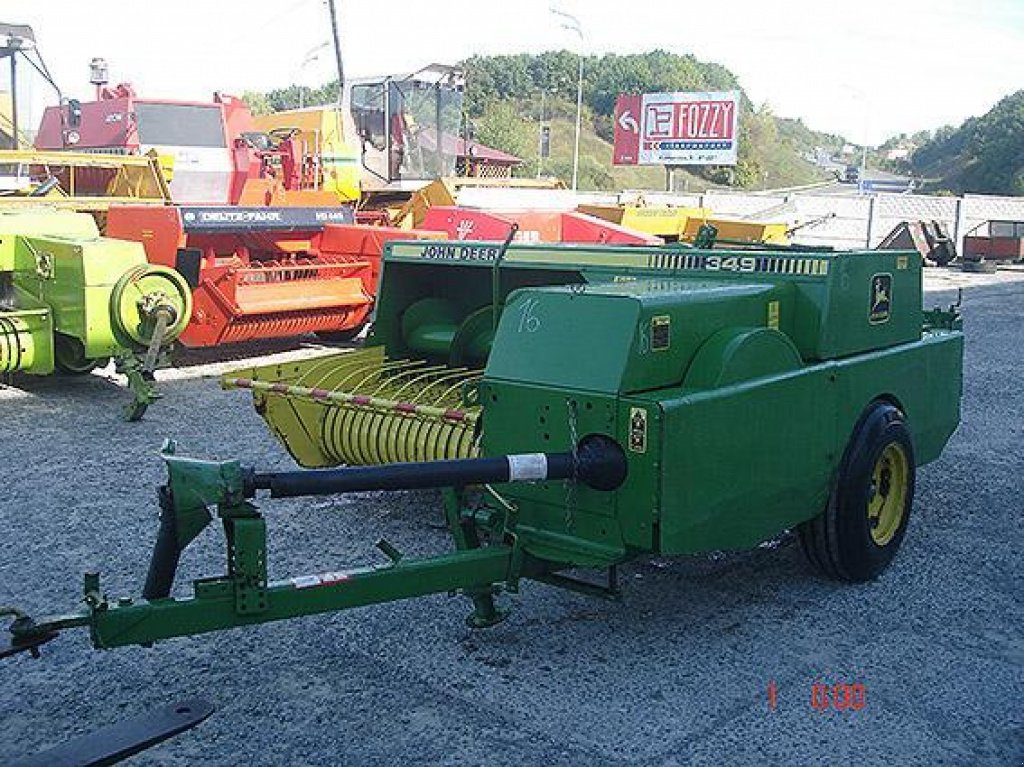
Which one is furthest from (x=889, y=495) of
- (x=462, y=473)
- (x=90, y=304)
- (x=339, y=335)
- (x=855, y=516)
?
(x=339, y=335)

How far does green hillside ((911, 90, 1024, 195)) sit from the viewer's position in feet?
186

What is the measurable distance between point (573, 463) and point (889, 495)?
187 cm

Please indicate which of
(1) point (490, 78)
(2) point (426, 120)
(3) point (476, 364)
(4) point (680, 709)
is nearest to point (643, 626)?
(4) point (680, 709)

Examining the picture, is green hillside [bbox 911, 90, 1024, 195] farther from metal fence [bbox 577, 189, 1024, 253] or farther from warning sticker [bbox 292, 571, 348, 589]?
warning sticker [bbox 292, 571, 348, 589]

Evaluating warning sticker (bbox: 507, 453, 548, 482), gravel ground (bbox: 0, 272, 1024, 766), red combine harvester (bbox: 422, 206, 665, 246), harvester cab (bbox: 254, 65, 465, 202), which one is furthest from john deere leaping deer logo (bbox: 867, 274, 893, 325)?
harvester cab (bbox: 254, 65, 465, 202)

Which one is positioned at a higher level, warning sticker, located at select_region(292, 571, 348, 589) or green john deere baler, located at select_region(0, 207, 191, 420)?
green john deere baler, located at select_region(0, 207, 191, 420)

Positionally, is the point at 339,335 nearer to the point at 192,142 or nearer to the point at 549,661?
the point at 192,142

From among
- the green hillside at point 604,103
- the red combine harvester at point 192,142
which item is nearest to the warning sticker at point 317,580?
the red combine harvester at point 192,142

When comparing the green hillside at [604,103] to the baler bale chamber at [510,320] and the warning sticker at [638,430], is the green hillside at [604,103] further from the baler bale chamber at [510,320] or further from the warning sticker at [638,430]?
the warning sticker at [638,430]

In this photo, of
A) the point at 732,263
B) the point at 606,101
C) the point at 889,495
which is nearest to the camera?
the point at 732,263

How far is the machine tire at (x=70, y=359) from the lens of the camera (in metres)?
7.87

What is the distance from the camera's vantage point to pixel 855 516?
4.33 m

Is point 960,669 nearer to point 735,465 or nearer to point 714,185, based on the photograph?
point 735,465

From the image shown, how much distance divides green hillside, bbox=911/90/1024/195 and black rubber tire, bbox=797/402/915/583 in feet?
178
